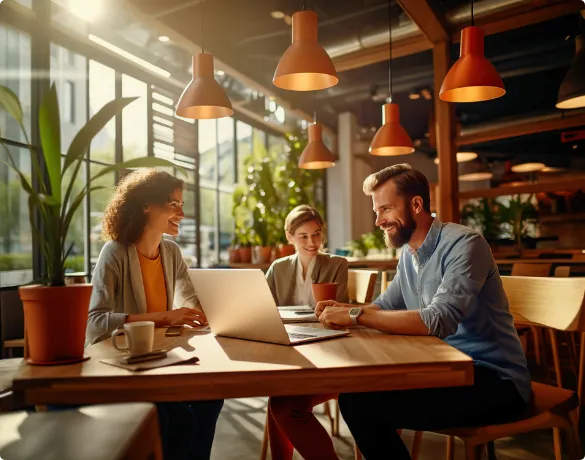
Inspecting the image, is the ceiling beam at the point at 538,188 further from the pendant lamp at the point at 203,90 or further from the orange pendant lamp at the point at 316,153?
the pendant lamp at the point at 203,90

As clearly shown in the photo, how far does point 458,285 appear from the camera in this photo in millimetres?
1555

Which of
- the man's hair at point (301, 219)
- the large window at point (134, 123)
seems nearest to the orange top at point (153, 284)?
the man's hair at point (301, 219)

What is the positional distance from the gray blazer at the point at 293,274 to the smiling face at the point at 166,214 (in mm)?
676

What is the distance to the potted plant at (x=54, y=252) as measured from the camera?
119 cm

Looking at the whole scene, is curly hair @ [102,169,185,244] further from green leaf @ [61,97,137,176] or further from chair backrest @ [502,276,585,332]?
chair backrest @ [502,276,585,332]

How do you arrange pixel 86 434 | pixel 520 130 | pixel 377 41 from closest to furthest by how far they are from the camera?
pixel 86 434 → pixel 520 130 → pixel 377 41

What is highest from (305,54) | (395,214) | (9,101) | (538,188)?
(305,54)

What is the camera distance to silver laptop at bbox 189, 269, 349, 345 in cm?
138

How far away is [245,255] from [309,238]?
3136 millimetres

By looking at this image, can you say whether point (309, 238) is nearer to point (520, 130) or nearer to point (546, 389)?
point (546, 389)

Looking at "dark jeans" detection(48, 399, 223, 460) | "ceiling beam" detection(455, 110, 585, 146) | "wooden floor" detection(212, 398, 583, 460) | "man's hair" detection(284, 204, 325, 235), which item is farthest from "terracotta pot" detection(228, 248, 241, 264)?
"dark jeans" detection(48, 399, 223, 460)

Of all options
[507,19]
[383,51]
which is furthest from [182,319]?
[383,51]

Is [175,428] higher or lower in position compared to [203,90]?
lower

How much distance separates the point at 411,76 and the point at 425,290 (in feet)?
18.9
